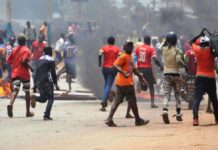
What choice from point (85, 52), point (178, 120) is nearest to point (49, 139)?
point (178, 120)

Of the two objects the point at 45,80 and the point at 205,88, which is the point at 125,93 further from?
the point at 45,80

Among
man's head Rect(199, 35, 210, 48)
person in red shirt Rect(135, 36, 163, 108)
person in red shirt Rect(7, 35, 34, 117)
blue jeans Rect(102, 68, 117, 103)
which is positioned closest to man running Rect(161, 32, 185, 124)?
man's head Rect(199, 35, 210, 48)

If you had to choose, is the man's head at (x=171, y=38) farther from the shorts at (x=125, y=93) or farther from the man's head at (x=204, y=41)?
the shorts at (x=125, y=93)

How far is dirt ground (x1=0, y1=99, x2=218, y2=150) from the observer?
995 centimetres

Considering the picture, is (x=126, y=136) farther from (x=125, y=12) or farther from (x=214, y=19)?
(x=125, y=12)

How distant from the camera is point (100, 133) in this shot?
37.5 feet

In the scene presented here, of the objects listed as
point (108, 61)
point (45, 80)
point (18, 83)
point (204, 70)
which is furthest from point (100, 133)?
point (108, 61)

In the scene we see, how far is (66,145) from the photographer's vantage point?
10.2m

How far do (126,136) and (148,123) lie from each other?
6.06 ft

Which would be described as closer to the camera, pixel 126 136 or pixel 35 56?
pixel 126 136

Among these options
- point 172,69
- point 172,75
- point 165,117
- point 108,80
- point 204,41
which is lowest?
point 165,117

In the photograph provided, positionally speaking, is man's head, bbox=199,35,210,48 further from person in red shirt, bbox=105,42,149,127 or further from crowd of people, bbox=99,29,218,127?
person in red shirt, bbox=105,42,149,127

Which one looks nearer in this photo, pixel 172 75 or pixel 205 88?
pixel 205 88

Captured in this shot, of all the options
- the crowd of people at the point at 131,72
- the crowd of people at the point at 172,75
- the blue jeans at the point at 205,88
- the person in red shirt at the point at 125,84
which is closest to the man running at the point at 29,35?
the crowd of people at the point at 131,72
